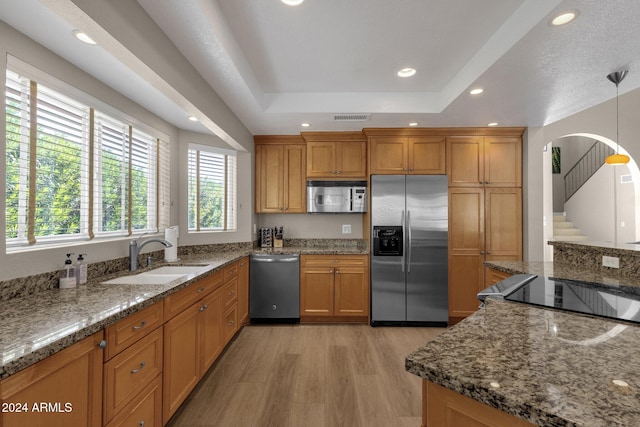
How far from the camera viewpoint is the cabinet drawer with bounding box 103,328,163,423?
126cm

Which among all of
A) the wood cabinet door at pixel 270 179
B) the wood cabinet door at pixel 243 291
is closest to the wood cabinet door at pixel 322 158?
the wood cabinet door at pixel 270 179

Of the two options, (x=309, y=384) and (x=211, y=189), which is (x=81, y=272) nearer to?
(x=309, y=384)

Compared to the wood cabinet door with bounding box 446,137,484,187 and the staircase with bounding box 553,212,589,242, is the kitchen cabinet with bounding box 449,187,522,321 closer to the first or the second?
the wood cabinet door with bounding box 446,137,484,187

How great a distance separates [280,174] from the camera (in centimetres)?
397

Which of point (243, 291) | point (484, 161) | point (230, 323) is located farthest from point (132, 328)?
point (484, 161)

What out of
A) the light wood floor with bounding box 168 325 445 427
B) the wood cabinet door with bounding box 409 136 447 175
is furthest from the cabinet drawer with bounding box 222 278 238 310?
the wood cabinet door with bounding box 409 136 447 175

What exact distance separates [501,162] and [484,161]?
0.22 metres

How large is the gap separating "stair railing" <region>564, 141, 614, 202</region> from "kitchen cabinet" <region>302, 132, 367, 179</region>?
6.88 m

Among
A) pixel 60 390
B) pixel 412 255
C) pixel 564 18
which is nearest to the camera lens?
pixel 60 390

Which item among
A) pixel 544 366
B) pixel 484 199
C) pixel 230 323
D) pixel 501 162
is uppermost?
pixel 501 162

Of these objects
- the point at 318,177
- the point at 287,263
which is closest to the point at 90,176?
the point at 287,263

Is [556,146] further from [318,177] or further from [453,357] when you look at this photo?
[453,357]

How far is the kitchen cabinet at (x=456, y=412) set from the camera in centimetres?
66

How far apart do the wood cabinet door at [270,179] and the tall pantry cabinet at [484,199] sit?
87.3 inches
